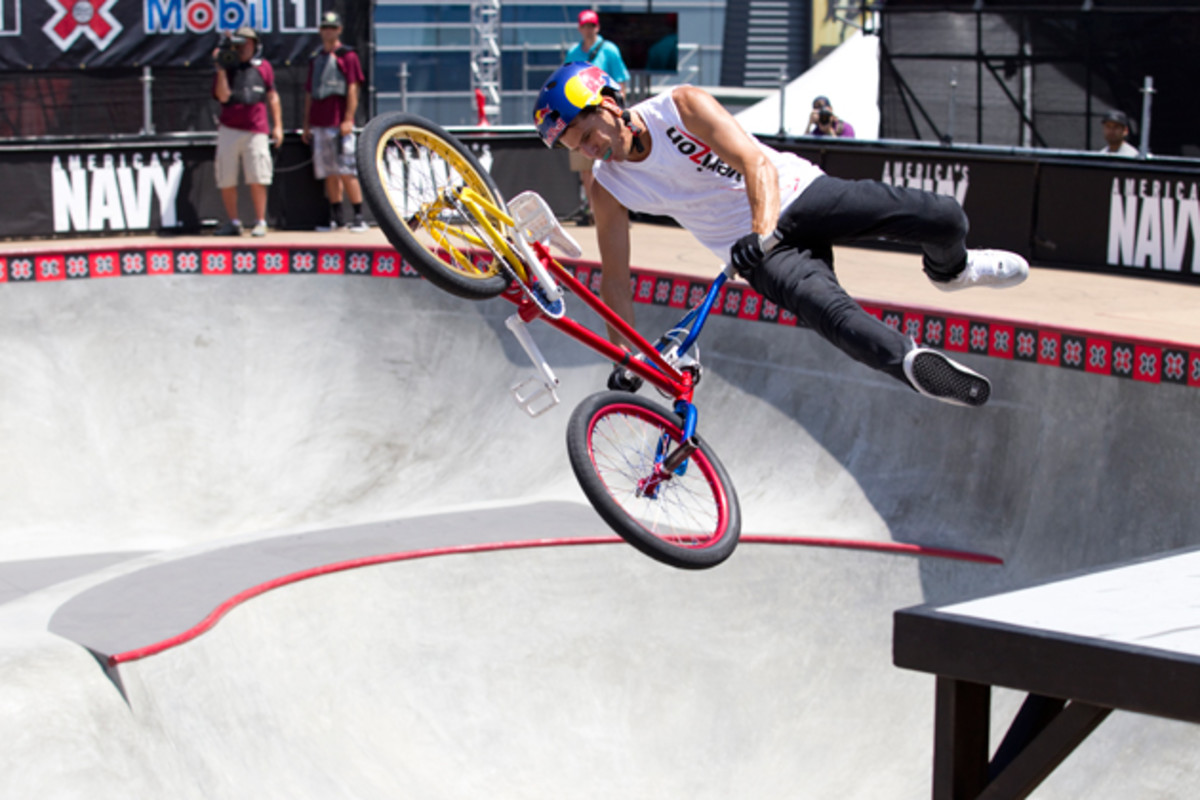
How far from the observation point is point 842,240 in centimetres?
576

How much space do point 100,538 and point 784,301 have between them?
22.6 ft

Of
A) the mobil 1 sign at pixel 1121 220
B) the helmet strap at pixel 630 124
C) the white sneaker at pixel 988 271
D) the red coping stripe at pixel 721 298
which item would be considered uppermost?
the helmet strap at pixel 630 124

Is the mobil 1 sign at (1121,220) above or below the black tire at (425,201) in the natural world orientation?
below

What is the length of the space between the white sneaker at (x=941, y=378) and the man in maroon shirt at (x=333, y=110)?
30.6 feet

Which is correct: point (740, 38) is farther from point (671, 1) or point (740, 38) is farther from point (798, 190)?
point (798, 190)

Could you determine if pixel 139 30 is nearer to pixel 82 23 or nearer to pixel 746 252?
pixel 82 23

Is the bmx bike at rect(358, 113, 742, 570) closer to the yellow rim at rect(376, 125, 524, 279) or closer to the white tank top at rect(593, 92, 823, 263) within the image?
the yellow rim at rect(376, 125, 524, 279)

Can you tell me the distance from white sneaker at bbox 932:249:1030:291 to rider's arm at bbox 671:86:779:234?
115cm

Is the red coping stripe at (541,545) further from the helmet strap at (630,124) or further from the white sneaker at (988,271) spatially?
the helmet strap at (630,124)

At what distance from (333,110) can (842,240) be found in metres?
9.20

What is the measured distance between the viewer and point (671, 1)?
32500 millimetres

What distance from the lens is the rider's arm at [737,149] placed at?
5223 mm

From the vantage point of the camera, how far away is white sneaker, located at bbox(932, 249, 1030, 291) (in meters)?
6.05

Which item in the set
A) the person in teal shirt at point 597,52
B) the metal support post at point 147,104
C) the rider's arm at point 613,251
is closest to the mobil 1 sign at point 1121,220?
the person in teal shirt at point 597,52
